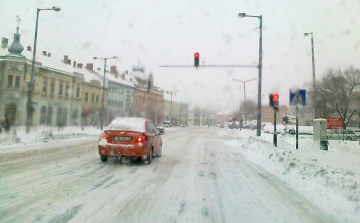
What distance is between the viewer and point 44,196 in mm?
4988

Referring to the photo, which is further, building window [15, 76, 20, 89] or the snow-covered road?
building window [15, 76, 20, 89]

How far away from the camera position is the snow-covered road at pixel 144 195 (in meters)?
4.17

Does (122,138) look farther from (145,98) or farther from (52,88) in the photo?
(145,98)

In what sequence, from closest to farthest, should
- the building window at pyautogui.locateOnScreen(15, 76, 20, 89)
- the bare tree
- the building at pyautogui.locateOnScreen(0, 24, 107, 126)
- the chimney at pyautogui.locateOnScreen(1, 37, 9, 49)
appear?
the bare tree < the building at pyautogui.locateOnScreen(0, 24, 107, 126) < the building window at pyautogui.locateOnScreen(15, 76, 20, 89) < the chimney at pyautogui.locateOnScreen(1, 37, 9, 49)

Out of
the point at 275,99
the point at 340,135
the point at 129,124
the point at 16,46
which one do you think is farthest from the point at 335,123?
the point at 16,46

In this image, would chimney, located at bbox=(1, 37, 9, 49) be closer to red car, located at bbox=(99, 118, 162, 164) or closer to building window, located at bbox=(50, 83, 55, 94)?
building window, located at bbox=(50, 83, 55, 94)

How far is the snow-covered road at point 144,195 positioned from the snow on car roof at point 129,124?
1.31m

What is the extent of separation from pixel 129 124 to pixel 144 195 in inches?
158

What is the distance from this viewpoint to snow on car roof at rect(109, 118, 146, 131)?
875cm

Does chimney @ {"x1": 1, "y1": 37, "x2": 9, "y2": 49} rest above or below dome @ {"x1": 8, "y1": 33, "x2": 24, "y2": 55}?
above

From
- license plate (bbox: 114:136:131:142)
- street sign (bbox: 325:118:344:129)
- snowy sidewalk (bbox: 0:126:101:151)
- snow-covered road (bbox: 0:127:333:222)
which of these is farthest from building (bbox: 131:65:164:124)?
snow-covered road (bbox: 0:127:333:222)

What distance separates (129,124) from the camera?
9.01 meters

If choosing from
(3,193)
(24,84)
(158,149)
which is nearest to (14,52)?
(24,84)

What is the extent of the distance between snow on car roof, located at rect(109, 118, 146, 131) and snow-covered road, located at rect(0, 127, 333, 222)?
4.29 ft
